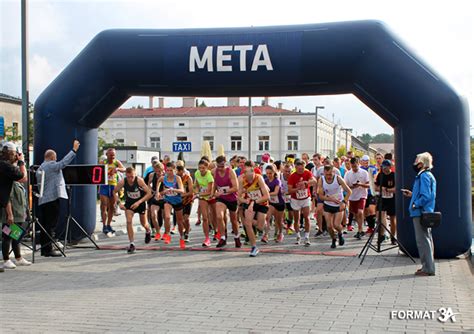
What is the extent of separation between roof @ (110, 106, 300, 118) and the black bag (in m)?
61.8

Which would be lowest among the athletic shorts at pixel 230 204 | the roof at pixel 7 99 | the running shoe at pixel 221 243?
the running shoe at pixel 221 243

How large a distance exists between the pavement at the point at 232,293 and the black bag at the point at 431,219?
799mm

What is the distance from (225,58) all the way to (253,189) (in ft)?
8.51

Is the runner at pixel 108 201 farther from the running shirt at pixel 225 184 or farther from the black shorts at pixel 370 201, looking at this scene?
the black shorts at pixel 370 201

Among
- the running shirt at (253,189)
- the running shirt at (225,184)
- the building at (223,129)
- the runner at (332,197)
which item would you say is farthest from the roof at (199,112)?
the running shirt at (253,189)

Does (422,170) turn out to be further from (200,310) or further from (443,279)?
(200,310)

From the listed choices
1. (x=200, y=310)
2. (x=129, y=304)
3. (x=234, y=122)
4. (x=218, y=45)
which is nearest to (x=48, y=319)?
(x=129, y=304)

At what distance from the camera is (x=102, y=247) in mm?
11836

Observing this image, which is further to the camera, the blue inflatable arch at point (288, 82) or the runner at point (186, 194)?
the runner at point (186, 194)

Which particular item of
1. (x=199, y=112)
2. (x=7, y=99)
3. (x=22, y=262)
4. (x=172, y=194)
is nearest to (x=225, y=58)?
(x=172, y=194)

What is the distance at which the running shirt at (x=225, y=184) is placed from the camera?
463 inches

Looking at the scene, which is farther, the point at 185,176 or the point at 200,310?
the point at 185,176

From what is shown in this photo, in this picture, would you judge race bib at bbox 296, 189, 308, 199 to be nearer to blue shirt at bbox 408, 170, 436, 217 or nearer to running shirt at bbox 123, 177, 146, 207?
running shirt at bbox 123, 177, 146, 207

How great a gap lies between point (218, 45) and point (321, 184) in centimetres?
346
